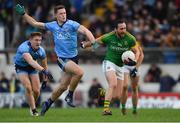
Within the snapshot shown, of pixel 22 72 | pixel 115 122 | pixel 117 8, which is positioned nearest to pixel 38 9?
pixel 117 8

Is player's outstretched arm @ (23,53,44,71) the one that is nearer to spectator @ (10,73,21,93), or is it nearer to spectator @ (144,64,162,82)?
spectator @ (10,73,21,93)

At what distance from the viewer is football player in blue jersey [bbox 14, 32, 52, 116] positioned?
2308 cm

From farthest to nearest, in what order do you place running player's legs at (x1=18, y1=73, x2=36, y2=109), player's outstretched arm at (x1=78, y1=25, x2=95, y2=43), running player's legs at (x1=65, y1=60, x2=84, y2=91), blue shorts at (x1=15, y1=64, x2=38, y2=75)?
blue shorts at (x1=15, y1=64, x2=38, y2=75)
running player's legs at (x1=18, y1=73, x2=36, y2=109)
running player's legs at (x1=65, y1=60, x2=84, y2=91)
player's outstretched arm at (x1=78, y1=25, x2=95, y2=43)

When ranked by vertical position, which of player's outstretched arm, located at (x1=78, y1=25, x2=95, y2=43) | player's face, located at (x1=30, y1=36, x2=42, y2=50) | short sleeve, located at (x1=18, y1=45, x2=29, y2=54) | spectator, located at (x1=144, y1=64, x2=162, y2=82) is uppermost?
player's outstretched arm, located at (x1=78, y1=25, x2=95, y2=43)

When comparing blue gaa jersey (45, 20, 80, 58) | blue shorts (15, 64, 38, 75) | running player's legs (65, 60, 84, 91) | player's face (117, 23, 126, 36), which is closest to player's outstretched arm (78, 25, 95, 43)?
blue gaa jersey (45, 20, 80, 58)

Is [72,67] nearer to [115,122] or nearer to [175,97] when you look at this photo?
[115,122]

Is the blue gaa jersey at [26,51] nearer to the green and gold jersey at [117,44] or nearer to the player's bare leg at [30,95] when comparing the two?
the player's bare leg at [30,95]

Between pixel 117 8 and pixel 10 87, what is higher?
pixel 117 8

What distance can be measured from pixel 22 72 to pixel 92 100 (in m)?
11.1

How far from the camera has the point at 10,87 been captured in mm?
34688

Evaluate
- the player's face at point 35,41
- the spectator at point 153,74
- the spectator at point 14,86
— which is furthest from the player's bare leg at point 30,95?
the spectator at point 153,74

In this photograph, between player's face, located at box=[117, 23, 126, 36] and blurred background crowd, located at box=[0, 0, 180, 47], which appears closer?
player's face, located at box=[117, 23, 126, 36]

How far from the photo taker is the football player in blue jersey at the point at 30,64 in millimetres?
23078

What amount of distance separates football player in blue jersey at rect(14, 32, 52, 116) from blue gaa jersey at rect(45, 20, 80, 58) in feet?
2.39
